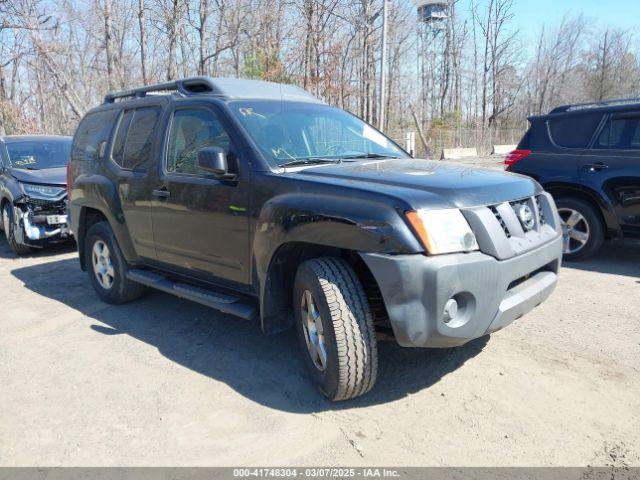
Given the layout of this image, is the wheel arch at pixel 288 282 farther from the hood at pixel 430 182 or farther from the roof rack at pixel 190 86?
the roof rack at pixel 190 86

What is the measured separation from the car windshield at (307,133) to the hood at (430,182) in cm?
26

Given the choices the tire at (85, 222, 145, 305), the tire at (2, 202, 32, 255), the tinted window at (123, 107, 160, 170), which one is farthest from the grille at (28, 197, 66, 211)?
the tinted window at (123, 107, 160, 170)

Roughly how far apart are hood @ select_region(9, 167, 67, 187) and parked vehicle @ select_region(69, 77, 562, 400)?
3.13m

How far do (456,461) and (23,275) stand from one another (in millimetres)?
6257

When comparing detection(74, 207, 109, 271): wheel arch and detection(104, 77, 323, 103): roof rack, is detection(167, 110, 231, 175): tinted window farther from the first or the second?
detection(74, 207, 109, 271): wheel arch

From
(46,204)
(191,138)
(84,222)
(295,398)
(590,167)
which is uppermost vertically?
(191,138)

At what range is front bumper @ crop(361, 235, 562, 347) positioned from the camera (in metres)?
2.66

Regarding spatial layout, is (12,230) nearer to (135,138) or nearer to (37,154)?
(37,154)

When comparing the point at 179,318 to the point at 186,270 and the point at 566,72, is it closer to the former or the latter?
the point at 186,270

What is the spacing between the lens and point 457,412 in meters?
3.05

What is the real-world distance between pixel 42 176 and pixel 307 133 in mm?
5638

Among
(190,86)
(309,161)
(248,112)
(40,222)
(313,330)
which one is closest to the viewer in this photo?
(313,330)

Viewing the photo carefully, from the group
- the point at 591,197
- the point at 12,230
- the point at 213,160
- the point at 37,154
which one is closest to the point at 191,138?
the point at 213,160

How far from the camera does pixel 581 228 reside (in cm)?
627
